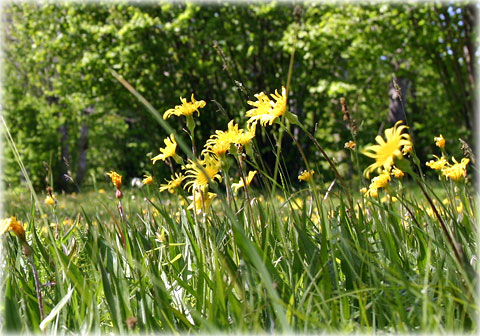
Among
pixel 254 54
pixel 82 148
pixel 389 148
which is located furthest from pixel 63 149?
pixel 389 148

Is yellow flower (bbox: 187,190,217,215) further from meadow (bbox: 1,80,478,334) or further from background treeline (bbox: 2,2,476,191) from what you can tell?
background treeline (bbox: 2,2,476,191)

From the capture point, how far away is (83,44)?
9.00 metres

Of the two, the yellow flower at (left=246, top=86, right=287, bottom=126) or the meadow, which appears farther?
the yellow flower at (left=246, top=86, right=287, bottom=126)

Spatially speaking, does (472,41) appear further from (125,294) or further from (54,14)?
(125,294)

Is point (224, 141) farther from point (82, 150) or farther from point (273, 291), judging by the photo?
point (82, 150)

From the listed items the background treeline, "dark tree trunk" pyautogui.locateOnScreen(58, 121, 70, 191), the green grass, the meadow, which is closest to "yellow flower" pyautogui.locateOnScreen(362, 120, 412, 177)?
the meadow

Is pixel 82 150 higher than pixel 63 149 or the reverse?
the reverse

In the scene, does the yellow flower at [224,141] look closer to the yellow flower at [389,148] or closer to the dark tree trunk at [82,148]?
the yellow flower at [389,148]

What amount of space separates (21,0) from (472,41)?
8455 millimetres

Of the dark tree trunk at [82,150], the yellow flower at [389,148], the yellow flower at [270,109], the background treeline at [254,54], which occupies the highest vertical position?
the background treeline at [254,54]

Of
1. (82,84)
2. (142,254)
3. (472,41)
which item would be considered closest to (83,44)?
(82,84)

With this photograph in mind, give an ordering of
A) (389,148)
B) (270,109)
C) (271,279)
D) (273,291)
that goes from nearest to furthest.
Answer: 1. (273,291)
2. (389,148)
3. (271,279)
4. (270,109)

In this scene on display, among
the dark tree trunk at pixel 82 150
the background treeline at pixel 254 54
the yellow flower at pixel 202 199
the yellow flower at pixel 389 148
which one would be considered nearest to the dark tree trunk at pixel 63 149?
the dark tree trunk at pixel 82 150

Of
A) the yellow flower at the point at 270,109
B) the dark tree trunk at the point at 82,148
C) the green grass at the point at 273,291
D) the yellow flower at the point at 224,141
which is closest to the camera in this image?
the green grass at the point at 273,291
